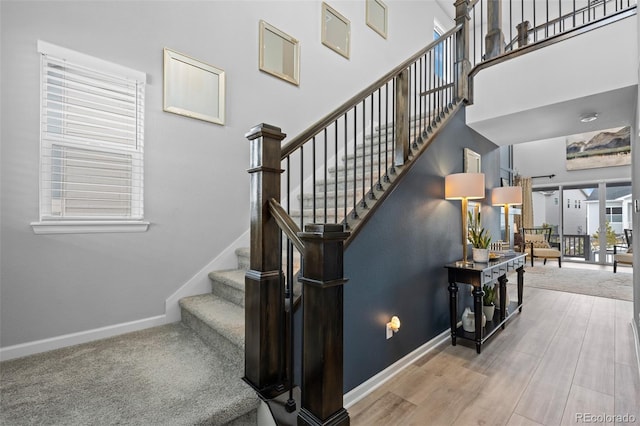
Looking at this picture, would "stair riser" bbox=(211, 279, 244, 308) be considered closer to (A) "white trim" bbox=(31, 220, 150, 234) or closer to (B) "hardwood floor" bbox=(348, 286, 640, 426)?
(A) "white trim" bbox=(31, 220, 150, 234)

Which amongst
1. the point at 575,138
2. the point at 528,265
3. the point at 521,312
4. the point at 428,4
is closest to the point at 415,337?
the point at 521,312

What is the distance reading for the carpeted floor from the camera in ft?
15.8

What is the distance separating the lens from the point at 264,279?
4.90 ft

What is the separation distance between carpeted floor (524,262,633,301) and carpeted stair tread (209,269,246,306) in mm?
5301

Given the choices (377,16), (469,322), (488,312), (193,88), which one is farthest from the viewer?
(377,16)

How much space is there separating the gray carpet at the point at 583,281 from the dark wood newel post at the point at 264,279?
5.49m

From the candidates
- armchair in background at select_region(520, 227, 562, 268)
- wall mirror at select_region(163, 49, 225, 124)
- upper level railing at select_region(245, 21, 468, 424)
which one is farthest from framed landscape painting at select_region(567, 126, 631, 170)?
wall mirror at select_region(163, 49, 225, 124)

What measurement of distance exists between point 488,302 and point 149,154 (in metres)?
3.50

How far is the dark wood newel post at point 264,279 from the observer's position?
4.87ft

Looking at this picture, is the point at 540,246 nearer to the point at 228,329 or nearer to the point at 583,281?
the point at 583,281

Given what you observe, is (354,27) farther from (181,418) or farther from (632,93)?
(181,418)

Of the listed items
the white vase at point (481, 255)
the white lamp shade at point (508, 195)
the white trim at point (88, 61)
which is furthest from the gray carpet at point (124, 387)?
the white lamp shade at point (508, 195)

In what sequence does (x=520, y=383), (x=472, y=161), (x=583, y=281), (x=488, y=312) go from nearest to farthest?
(x=520, y=383), (x=488, y=312), (x=472, y=161), (x=583, y=281)

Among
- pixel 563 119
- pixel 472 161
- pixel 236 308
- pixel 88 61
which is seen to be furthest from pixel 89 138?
pixel 563 119
